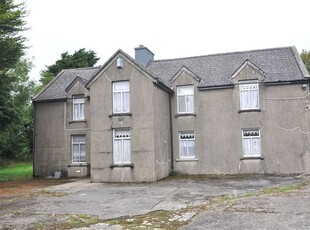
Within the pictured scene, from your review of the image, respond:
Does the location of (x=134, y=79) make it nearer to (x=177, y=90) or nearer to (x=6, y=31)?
(x=177, y=90)

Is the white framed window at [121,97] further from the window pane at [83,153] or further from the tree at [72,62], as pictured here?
the tree at [72,62]

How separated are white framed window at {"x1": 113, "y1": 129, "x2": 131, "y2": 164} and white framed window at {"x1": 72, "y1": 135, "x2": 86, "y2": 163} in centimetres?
498

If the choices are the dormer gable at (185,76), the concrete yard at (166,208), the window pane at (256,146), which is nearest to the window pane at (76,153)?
the concrete yard at (166,208)

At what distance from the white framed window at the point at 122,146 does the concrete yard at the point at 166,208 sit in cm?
384

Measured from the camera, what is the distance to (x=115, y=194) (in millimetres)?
14617

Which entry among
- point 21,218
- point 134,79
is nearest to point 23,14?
point 134,79

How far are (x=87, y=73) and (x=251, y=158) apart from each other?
14560mm

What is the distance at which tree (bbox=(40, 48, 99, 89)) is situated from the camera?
50031 millimetres

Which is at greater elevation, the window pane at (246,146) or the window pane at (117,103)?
the window pane at (117,103)

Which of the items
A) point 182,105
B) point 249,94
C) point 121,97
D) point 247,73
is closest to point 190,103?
point 182,105

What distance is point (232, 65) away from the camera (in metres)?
23.6

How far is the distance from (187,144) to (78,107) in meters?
8.52

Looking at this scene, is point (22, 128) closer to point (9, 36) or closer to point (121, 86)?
point (9, 36)

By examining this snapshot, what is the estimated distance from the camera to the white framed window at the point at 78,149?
79.2ft
